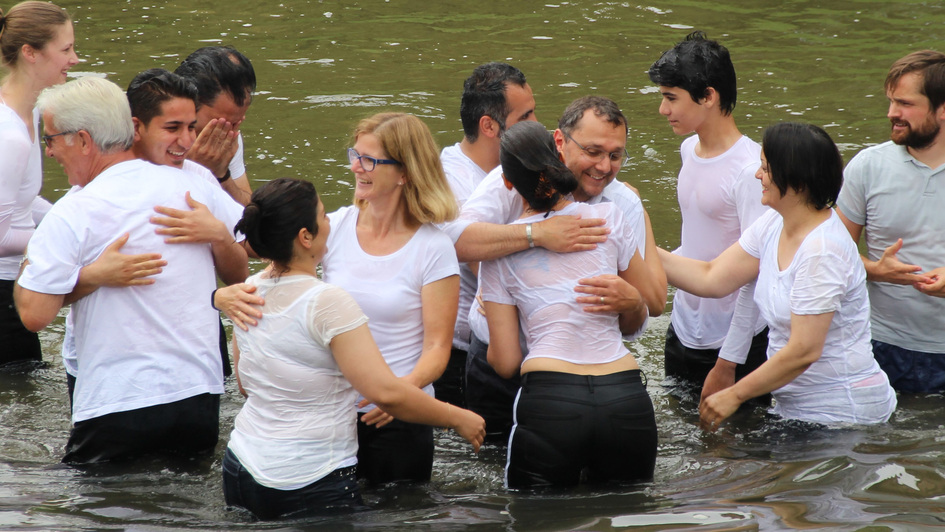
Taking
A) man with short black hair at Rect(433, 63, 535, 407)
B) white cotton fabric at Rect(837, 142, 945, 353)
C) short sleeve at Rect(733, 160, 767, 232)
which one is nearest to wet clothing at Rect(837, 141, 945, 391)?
white cotton fabric at Rect(837, 142, 945, 353)

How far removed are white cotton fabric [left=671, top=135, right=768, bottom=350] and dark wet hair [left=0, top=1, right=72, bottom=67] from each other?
3660 millimetres

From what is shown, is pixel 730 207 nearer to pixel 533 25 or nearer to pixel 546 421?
pixel 546 421

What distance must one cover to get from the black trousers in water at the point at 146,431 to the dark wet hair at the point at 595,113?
206 cm

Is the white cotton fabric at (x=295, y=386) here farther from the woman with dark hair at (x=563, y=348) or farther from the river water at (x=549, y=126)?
the woman with dark hair at (x=563, y=348)

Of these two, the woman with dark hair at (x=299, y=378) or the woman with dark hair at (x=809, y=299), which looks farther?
the woman with dark hair at (x=809, y=299)

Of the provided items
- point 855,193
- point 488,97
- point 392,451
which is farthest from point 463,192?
point 855,193

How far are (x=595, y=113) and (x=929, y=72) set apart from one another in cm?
201

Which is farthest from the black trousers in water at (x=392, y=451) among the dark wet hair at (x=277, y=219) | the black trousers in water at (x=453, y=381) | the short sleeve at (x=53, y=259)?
the short sleeve at (x=53, y=259)

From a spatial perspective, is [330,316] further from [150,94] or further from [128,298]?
[150,94]

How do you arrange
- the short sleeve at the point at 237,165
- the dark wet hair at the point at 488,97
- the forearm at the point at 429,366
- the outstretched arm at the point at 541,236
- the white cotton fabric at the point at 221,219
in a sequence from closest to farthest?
the forearm at the point at 429,366 → the outstretched arm at the point at 541,236 → the white cotton fabric at the point at 221,219 → the dark wet hair at the point at 488,97 → the short sleeve at the point at 237,165

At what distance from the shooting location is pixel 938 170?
5.18m

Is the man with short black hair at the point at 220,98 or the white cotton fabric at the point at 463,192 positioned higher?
the man with short black hair at the point at 220,98

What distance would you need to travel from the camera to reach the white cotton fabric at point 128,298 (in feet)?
13.5

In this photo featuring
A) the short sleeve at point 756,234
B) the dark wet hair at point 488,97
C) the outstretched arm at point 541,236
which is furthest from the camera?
the dark wet hair at point 488,97
